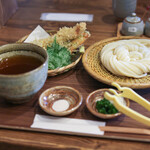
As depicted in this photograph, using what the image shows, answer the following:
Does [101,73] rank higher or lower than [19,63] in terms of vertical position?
lower

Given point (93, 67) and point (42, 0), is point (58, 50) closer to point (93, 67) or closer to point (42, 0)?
point (93, 67)

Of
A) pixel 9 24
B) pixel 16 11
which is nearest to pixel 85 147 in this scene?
pixel 9 24

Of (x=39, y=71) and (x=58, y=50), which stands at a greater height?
(x=39, y=71)

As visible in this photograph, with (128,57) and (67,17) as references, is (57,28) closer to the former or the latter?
(67,17)

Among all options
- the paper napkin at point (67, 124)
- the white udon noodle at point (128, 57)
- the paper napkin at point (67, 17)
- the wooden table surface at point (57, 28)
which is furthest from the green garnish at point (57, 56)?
the paper napkin at point (67, 17)

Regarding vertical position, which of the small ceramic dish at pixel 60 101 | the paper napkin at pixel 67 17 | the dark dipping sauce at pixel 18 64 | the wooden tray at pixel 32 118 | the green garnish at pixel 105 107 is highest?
the dark dipping sauce at pixel 18 64

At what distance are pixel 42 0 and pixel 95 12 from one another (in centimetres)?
59

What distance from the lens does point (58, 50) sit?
1234 millimetres

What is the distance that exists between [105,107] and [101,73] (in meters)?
0.27

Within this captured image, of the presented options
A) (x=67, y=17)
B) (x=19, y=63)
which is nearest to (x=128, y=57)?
(x=19, y=63)

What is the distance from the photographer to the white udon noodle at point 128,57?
108 cm

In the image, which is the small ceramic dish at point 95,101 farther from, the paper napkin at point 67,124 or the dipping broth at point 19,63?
the dipping broth at point 19,63

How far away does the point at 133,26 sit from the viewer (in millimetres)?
1496

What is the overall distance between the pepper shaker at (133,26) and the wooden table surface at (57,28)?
11 centimetres
